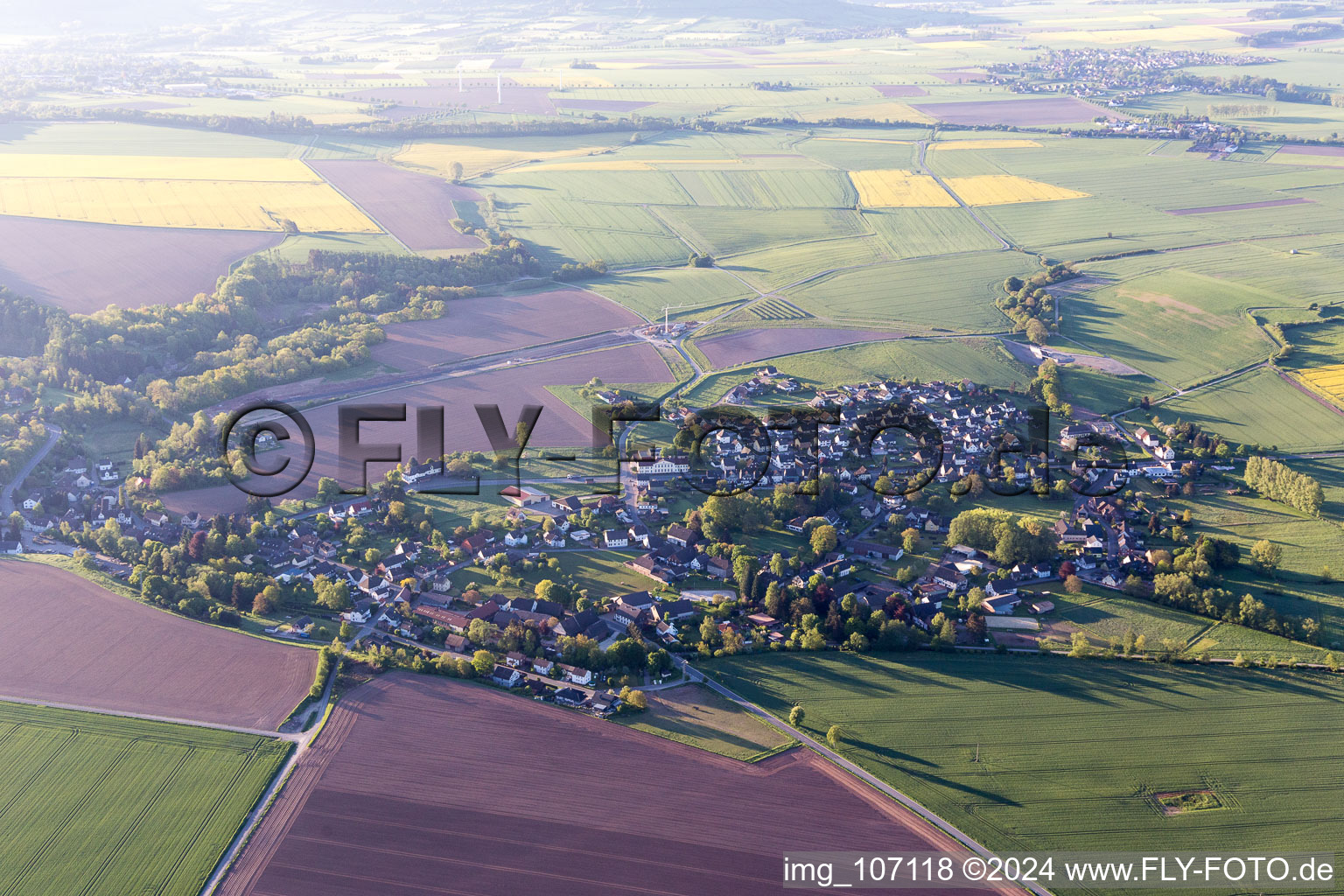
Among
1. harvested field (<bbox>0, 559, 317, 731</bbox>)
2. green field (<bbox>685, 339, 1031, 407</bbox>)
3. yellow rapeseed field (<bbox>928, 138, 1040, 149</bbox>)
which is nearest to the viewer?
harvested field (<bbox>0, 559, 317, 731</bbox>)

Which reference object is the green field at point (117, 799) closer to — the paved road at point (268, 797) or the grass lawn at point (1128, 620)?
the paved road at point (268, 797)

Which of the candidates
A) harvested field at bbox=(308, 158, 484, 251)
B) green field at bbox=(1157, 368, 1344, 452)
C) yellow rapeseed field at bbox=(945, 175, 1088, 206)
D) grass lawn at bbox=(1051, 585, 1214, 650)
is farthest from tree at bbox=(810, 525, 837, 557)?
yellow rapeseed field at bbox=(945, 175, 1088, 206)

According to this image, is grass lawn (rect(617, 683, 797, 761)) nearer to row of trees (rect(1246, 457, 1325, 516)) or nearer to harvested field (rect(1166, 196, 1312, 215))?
row of trees (rect(1246, 457, 1325, 516))

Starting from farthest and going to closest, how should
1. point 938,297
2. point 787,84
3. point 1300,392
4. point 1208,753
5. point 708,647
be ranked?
point 787,84 < point 938,297 < point 1300,392 < point 708,647 < point 1208,753

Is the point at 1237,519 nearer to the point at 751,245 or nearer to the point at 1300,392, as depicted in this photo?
the point at 1300,392

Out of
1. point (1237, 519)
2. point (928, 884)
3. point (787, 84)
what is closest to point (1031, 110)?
point (787, 84)

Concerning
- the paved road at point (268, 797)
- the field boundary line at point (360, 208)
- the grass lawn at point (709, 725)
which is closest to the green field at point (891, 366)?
the grass lawn at point (709, 725)

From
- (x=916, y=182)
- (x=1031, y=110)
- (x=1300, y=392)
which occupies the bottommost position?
(x=1300, y=392)
